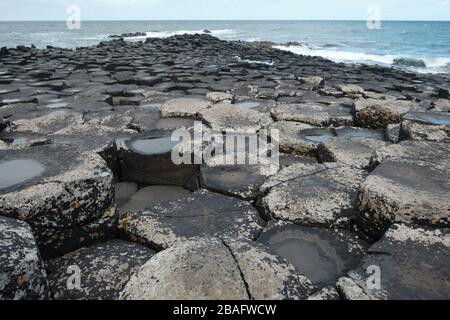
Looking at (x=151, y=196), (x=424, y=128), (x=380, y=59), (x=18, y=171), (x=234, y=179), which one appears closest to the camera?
(x=18, y=171)

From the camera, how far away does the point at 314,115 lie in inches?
164

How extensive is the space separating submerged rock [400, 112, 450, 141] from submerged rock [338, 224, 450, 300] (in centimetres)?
175

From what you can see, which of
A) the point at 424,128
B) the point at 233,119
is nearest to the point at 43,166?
the point at 233,119

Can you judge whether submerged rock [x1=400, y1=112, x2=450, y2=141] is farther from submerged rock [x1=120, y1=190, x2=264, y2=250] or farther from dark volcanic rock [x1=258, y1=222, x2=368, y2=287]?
submerged rock [x1=120, y1=190, x2=264, y2=250]

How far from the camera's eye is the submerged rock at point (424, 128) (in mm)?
3225

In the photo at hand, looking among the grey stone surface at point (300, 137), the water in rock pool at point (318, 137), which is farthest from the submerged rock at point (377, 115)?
the water in rock pool at point (318, 137)

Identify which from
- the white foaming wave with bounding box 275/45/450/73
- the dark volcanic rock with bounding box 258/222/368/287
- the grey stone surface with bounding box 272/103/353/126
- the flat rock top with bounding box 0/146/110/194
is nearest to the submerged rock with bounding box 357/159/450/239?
the dark volcanic rock with bounding box 258/222/368/287

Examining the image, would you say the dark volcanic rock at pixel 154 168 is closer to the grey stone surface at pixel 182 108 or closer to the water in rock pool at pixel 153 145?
the water in rock pool at pixel 153 145

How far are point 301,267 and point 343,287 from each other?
1.16 ft

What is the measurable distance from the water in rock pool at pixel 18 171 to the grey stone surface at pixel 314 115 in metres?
2.75

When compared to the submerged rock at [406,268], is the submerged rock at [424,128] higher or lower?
higher

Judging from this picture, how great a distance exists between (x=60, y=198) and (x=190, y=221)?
0.72 m

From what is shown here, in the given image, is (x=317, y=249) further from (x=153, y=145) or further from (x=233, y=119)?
(x=233, y=119)

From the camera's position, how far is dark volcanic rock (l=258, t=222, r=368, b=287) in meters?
1.77
